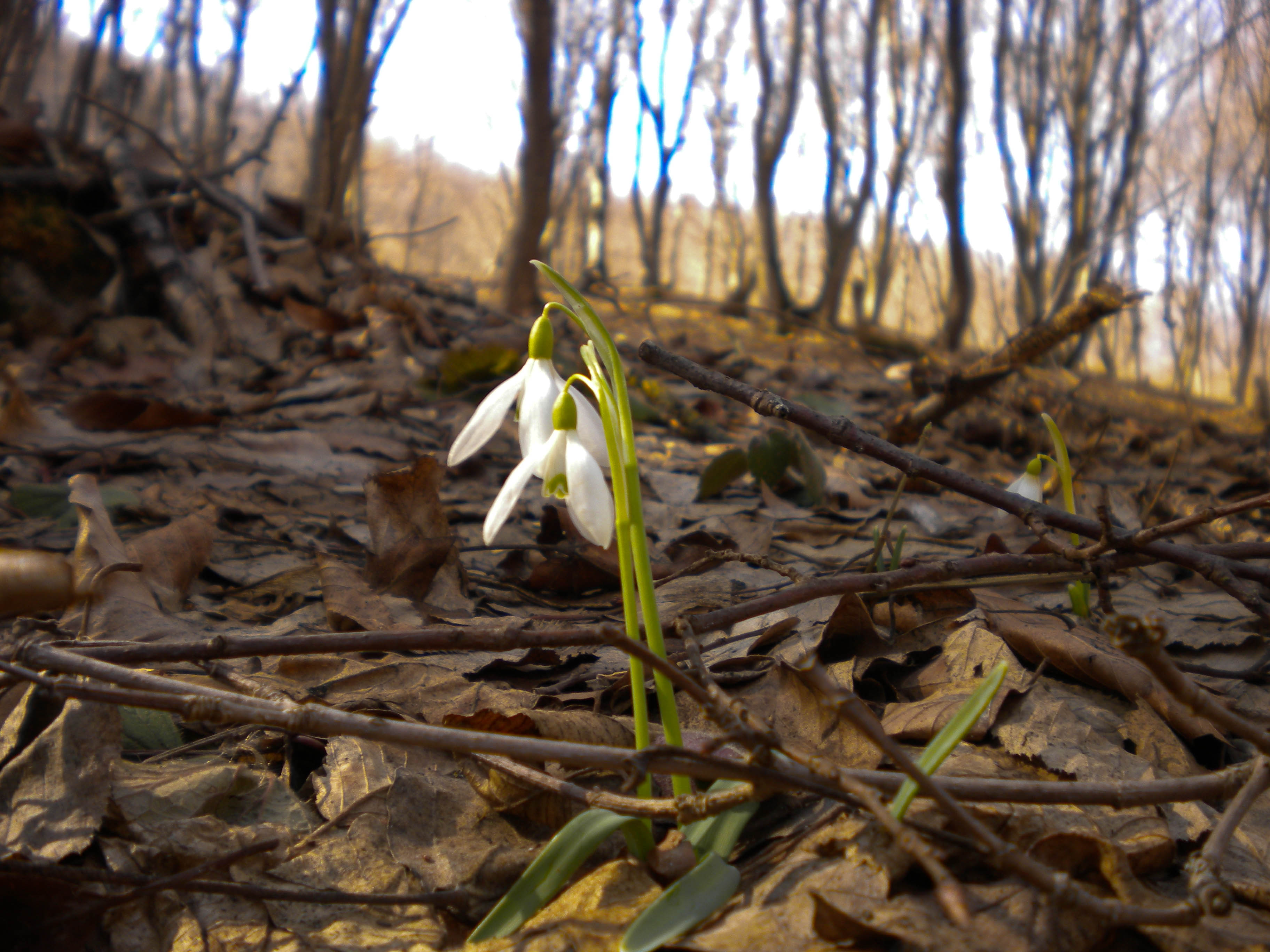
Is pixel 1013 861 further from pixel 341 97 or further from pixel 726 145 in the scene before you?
pixel 726 145

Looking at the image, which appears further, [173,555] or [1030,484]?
[1030,484]

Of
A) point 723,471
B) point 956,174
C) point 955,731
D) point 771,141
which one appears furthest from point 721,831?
point 771,141

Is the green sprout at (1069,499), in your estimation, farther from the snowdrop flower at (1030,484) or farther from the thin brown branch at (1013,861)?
the thin brown branch at (1013,861)

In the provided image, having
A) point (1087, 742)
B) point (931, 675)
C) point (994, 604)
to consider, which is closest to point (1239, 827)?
point (1087, 742)

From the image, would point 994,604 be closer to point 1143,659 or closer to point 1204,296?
point 1143,659

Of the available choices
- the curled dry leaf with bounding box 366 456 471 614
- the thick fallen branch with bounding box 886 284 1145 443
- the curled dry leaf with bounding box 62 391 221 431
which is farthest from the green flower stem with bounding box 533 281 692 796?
the curled dry leaf with bounding box 62 391 221 431

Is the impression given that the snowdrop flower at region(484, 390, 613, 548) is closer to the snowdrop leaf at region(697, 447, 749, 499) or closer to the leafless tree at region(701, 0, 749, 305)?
the snowdrop leaf at region(697, 447, 749, 499)
